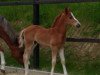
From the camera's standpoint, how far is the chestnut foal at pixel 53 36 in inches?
312

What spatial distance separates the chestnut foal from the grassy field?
1.01 m

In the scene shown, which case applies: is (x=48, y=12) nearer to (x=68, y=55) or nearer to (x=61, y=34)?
(x=68, y=55)

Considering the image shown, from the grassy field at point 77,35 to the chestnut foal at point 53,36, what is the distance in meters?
1.01

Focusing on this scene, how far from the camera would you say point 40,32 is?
8.38 m

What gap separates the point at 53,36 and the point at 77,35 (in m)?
2.55

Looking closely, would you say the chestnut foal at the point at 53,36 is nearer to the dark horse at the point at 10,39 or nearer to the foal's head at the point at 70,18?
the foal's head at the point at 70,18

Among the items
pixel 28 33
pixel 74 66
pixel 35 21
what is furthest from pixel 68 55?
pixel 28 33

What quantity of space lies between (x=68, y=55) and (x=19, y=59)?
150 centimetres

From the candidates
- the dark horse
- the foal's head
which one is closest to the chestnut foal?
the foal's head

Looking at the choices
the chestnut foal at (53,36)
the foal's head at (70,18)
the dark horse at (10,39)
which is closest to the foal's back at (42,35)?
the chestnut foal at (53,36)

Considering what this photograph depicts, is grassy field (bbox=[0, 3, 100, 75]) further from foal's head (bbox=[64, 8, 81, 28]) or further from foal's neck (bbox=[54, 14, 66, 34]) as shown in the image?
foal's head (bbox=[64, 8, 81, 28])

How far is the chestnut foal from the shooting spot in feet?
26.0

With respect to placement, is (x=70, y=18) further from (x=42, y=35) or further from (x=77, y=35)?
(x=77, y=35)

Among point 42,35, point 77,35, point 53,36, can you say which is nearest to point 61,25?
point 53,36
